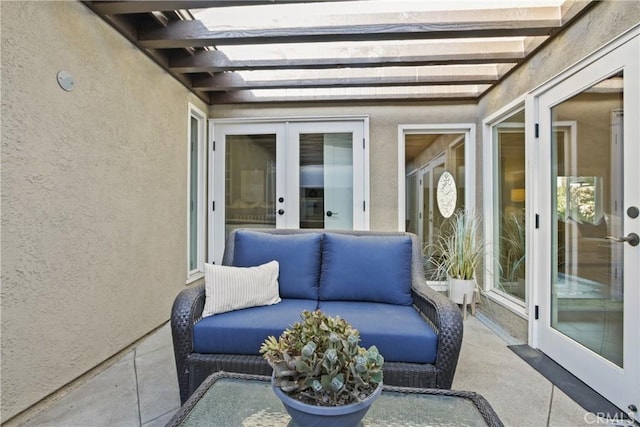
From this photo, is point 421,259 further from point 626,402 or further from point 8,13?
point 8,13

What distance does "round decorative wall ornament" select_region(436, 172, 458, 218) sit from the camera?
3.98 meters

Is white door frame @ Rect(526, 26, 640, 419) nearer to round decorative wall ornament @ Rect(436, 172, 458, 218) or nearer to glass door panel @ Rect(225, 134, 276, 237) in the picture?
round decorative wall ornament @ Rect(436, 172, 458, 218)

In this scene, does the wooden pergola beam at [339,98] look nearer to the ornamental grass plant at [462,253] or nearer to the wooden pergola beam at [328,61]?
the wooden pergola beam at [328,61]

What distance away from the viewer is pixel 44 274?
1.81m

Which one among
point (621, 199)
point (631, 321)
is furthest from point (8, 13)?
point (631, 321)

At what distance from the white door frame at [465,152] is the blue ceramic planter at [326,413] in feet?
10.5

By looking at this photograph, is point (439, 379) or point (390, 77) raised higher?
point (390, 77)

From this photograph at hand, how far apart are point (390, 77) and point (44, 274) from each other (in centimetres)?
333

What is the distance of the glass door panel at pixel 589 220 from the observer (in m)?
1.89

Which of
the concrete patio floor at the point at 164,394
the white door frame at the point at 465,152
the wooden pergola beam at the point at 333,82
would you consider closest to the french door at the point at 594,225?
the concrete patio floor at the point at 164,394

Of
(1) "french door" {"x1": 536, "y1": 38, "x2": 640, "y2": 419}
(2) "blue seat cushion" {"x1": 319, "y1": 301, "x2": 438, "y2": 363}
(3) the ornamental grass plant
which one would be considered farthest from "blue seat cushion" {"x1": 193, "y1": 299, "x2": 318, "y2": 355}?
(3) the ornamental grass plant

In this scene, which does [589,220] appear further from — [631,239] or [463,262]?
[463,262]

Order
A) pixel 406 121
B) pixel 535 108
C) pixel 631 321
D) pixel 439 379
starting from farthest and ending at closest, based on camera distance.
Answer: pixel 406 121 < pixel 535 108 < pixel 631 321 < pixel 439 379

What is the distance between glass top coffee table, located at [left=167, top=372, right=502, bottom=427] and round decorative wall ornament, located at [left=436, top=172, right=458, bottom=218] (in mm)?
3121
